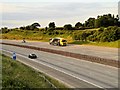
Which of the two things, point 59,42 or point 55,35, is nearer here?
point 59,42

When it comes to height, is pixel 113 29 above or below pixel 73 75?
above

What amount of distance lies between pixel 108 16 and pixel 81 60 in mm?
71925

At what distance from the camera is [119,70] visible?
38125mm

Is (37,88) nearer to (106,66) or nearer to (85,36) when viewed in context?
(106,66)

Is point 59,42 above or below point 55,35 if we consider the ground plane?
below

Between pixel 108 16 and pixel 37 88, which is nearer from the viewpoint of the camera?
pixel 37 88

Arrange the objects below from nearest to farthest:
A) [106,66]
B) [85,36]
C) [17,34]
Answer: [106,66] → [85,36] → [17,34]

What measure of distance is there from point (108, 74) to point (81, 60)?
16.1m

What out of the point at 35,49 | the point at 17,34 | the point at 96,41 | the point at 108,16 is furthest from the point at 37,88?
the point at 17,34

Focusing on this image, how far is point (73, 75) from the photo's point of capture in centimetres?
3672

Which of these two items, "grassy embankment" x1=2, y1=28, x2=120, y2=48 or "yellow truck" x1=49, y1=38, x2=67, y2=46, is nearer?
"grassy embankment" x1=2, y1=28, x2=120, y2=48

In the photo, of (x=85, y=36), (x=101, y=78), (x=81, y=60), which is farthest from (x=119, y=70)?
(x=85, y=36)

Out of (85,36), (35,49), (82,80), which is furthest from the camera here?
(85,36)

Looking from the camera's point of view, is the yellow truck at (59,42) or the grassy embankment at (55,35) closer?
the grassy embankment at (55,35)
